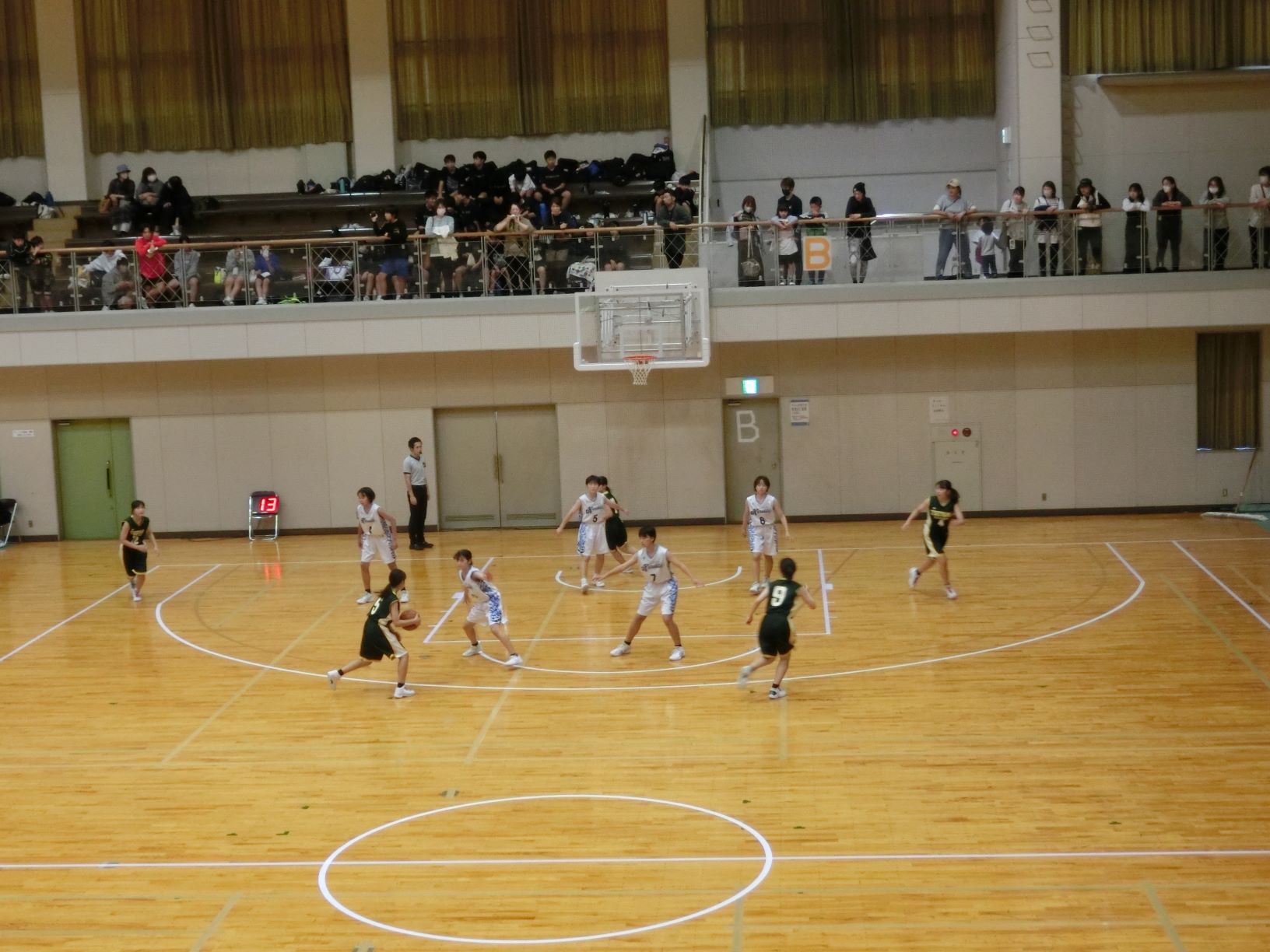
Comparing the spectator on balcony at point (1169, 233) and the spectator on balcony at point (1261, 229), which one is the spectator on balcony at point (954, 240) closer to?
the spectator on balcony at point (1169, 233)

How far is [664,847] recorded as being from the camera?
1227 centimetres

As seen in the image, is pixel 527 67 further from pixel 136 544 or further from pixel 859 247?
pixel 136 544

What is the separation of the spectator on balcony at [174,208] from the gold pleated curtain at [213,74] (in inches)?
139

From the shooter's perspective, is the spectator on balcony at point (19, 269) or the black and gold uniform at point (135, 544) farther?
the spectator on balcony at point (19, 269)

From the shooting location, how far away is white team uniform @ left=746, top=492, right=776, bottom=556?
71.9ft

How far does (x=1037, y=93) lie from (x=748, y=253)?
8.31 meters

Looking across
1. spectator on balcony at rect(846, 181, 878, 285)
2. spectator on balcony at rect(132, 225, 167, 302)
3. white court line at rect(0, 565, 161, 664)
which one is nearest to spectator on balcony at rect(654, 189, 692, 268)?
spectator on balcony at rect(846, 181, 878, 285)

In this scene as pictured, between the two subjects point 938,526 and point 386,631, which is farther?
point 938,526

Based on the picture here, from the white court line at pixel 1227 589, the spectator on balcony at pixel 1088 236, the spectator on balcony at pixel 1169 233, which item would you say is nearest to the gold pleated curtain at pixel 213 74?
the spectator on balcony at pixel 1088 236

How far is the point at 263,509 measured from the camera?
1202 inches

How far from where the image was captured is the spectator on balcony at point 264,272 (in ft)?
94.4

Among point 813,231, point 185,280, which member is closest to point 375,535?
point 185,280

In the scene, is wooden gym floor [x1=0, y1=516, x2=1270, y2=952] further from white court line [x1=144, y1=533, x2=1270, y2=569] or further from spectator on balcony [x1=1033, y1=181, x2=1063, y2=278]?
spectator on balcony [x1=1033, y1=181, x2=1063, y2=278]

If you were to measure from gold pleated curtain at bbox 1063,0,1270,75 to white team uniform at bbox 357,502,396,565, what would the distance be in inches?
756
